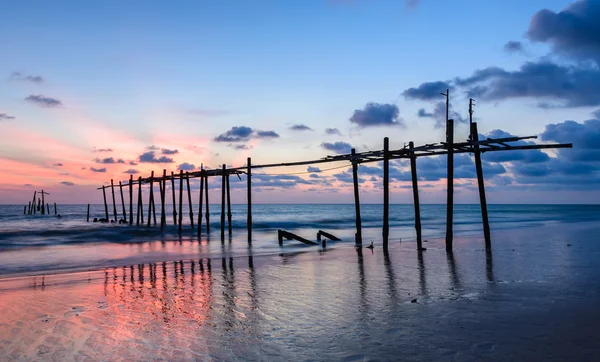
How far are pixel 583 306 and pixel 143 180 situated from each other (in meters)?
39.2

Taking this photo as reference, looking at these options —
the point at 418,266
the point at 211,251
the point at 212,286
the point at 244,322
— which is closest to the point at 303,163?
the point at 211,251

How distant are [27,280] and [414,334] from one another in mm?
13127

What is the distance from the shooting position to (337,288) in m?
10.9

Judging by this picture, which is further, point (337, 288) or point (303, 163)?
point (303, 163)

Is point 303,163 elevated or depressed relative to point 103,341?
elevated

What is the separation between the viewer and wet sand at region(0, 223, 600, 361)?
6289 mm

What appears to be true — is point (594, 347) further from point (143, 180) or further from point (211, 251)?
point (143, 180)

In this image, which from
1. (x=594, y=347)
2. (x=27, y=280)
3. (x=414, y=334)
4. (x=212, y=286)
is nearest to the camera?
(x=594, y=347)

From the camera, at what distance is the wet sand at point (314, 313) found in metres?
6.29

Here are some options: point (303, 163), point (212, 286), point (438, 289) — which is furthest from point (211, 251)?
point (438, 289)

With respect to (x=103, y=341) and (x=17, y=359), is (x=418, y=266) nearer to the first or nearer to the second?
(x=103, y=341)

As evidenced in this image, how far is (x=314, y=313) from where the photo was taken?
8.39 meters

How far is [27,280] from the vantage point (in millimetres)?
14266

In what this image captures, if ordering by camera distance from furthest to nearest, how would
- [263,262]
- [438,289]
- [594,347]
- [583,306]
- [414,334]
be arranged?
[263,262]
[438,289]
[583,306]
[414,334]
[594,347]
